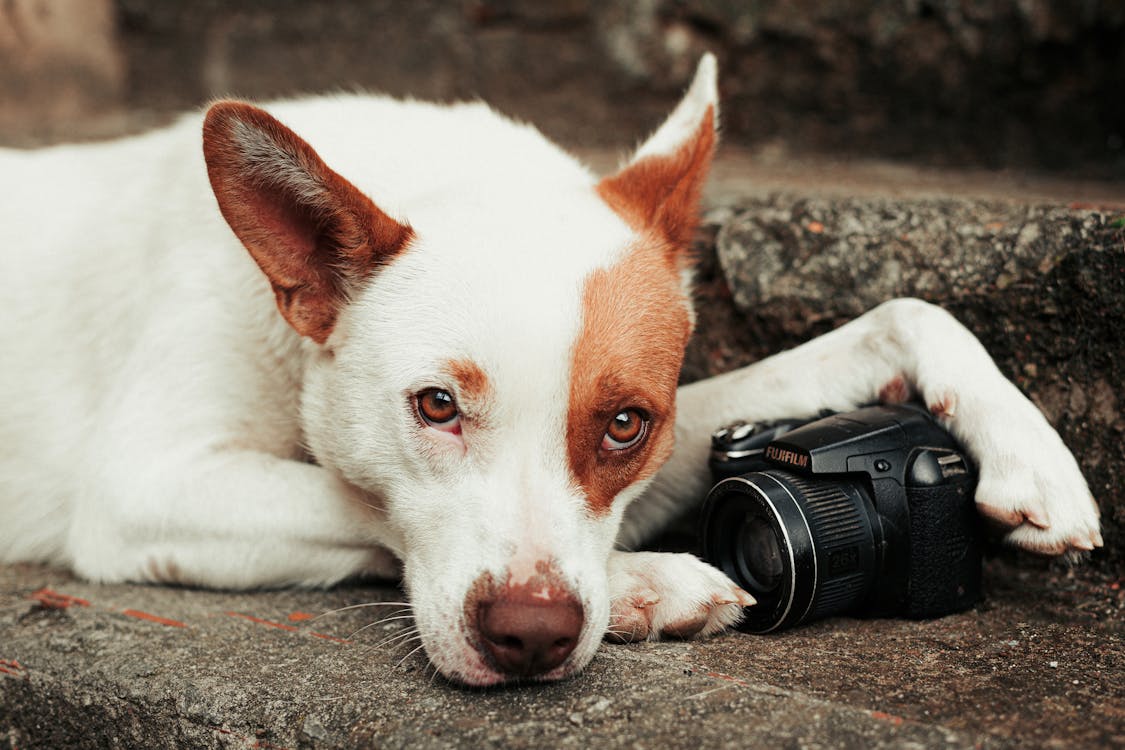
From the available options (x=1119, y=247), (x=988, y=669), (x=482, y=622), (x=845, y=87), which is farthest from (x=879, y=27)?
(x=482, y=622)

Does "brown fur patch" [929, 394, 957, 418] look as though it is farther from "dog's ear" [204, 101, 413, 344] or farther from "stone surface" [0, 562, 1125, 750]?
"dog's ear" [204, 101, 413, 344]

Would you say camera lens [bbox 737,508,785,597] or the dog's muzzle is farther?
camera lens [bbox 737,508,785,597]

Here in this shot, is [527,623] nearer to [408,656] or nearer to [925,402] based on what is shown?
[408,656]

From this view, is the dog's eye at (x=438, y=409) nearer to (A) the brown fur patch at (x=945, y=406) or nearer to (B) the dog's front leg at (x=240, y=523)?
(B) the dog's front leg at (x=240, y=523)

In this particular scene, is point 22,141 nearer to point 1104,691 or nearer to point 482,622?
point 482,622

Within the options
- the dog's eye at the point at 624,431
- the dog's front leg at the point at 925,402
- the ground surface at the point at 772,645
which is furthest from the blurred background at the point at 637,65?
the dog's eye at the point at 624,431

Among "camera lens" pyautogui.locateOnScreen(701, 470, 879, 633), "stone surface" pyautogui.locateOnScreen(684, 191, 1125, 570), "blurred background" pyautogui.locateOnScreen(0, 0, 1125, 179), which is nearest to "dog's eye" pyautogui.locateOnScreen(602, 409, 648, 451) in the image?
"camera lens" pyautogui.locateOnScreen(701, 470, 879, 633)
